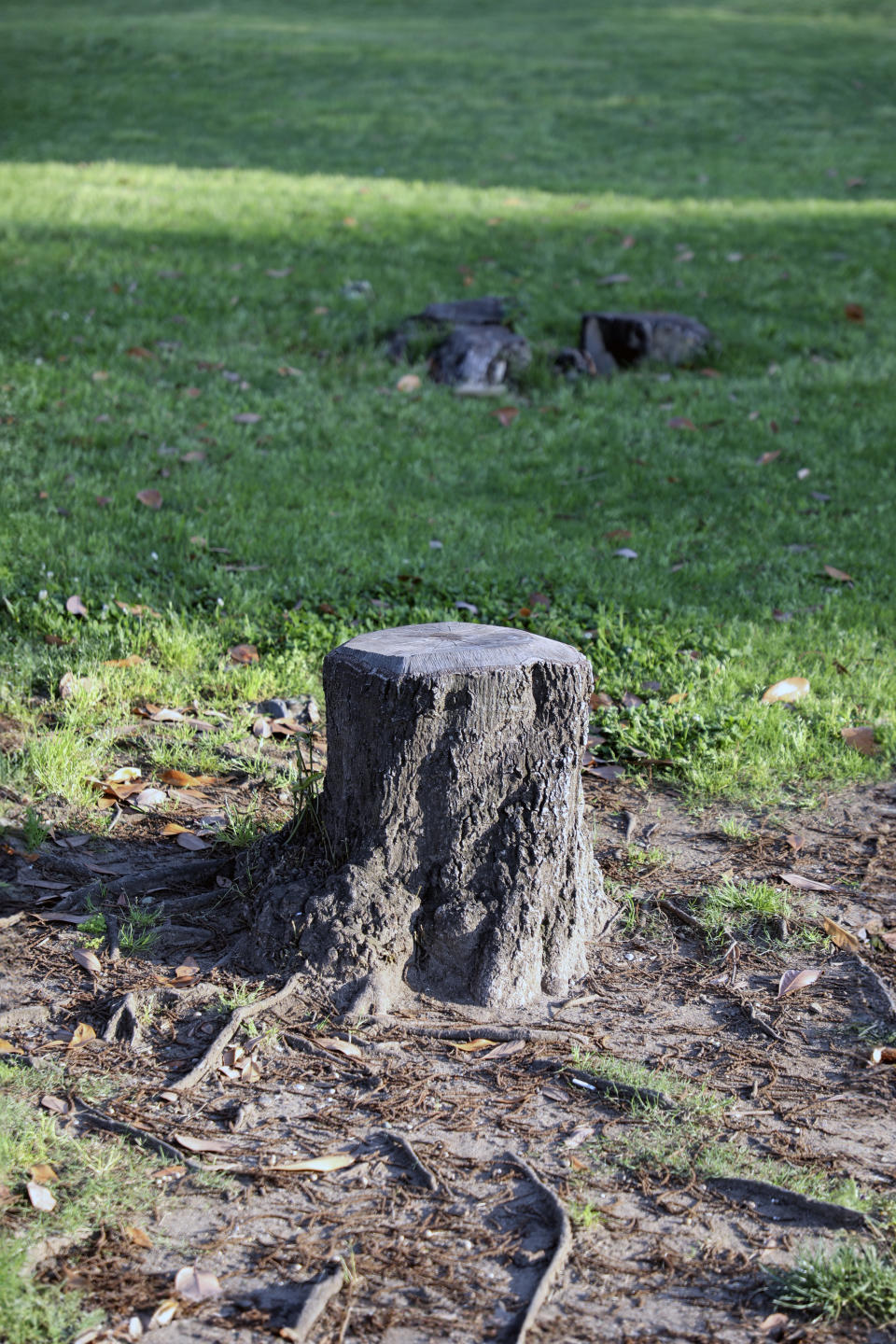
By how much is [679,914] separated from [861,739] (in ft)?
5.02

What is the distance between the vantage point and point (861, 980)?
318 centimetres

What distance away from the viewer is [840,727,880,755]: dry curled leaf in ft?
14.9

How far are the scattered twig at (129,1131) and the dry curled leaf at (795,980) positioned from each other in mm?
1603

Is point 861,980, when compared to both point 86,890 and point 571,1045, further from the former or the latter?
point 86,890

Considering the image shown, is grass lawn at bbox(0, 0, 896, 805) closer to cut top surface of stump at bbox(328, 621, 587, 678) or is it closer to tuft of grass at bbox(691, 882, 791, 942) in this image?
tuft of grass at bbox(691, 882, 791, 942)

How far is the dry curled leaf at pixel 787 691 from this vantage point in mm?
4742

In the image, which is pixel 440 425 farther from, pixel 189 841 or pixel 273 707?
pixel 189 841

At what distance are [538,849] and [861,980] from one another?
0.98 metres

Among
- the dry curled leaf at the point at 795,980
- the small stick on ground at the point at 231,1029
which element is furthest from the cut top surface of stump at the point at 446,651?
the dry curled leaf at the point at 795,980

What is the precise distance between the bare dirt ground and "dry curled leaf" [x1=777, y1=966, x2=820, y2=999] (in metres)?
0.04

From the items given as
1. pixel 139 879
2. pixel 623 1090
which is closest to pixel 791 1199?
pixel 623 1090

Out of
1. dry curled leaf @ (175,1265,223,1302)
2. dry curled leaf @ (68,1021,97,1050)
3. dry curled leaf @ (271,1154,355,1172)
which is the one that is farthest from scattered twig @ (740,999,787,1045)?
dry curled leaf @ (68,1021,97,1050)

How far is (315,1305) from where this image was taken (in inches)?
81.1

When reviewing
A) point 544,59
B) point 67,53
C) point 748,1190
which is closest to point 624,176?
point 544,59
